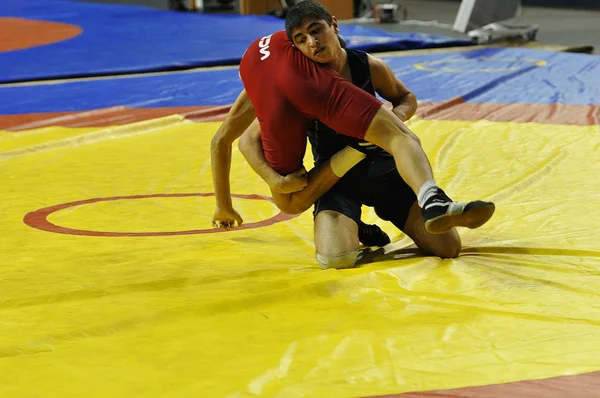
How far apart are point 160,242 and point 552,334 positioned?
5.11 feet

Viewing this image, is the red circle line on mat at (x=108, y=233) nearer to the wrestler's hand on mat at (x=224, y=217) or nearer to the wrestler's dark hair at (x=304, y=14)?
the wrestler's hand on mat at (x=224, y=217)

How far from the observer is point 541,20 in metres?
13.4

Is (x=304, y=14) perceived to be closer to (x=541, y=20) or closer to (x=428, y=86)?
(x=428, y=86)

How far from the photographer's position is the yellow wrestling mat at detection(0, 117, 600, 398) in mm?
2199

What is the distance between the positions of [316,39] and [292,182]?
A: 1.60 ft

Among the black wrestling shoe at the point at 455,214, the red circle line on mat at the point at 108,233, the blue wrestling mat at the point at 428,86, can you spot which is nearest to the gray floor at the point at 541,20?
the blue wrestling mat at the point at 428,86

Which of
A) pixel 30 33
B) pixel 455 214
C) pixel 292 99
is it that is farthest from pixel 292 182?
pixel 30 33

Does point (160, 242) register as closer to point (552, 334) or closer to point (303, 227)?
point (303, 227)

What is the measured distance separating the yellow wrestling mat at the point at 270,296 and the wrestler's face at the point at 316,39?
0.67 meters

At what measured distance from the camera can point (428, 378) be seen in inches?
84.1

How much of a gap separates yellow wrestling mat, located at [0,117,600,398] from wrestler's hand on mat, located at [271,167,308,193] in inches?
8.8

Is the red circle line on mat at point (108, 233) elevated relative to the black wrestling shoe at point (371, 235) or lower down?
lower down

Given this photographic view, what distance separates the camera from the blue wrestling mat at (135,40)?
317 inches

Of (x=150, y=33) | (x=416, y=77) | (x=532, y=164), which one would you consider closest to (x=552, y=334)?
(x=532, y=164)
